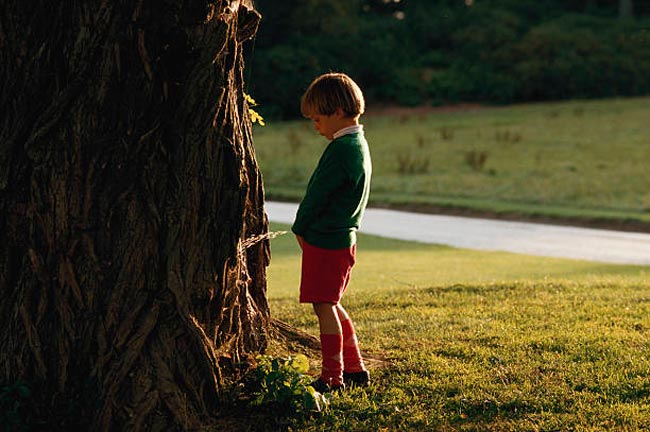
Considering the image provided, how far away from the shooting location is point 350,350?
16.2 feet

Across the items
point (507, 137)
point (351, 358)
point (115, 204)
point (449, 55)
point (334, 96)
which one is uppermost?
point (449, 55)

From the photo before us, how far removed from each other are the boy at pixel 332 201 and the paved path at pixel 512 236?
7413mm

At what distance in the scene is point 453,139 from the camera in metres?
28.3

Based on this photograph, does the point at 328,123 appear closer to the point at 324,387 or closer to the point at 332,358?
the point at 332,358

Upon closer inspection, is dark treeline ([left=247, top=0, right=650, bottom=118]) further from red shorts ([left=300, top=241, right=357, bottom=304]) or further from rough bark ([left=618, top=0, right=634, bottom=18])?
red shorts ([left=300, top=241, right=357, bottom=304])

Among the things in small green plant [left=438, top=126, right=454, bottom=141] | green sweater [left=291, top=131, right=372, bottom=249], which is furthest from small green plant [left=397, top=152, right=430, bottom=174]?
green sweater [left=291, top=131, right=372, bottom=249]

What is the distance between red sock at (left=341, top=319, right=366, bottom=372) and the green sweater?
54 cm

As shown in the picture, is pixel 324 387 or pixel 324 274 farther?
pixel 324 387

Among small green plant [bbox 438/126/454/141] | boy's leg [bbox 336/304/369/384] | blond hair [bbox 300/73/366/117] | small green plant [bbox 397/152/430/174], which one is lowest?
boy's leg [bbox 336/304/369/384]

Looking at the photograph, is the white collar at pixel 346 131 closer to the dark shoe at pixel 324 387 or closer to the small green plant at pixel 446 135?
the dark shoe at pixel 324 387

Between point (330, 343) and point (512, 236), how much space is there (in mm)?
9280

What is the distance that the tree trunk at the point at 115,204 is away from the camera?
4.27 m

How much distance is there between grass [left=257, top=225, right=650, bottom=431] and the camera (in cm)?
458

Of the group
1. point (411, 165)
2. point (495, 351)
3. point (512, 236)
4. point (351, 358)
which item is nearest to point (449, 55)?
point (411, 165)
